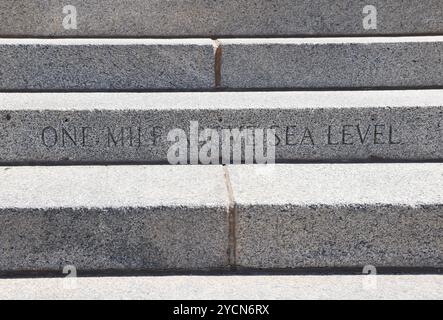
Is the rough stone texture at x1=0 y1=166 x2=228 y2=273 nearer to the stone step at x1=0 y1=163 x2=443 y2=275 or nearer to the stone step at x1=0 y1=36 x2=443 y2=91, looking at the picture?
the stone step at x1=0 y1=163 x2=443 y2=275

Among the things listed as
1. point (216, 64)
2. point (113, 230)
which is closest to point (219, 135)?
point (216, 64)

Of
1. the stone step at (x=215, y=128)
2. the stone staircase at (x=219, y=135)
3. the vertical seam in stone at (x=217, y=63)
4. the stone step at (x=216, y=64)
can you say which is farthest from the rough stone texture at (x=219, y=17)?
the stone step at (x=215, y=128)

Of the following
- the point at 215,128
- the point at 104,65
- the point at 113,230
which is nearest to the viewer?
the point at 113,230

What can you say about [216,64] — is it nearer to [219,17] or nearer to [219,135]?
[219,17]

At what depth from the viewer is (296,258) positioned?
283 centimetres

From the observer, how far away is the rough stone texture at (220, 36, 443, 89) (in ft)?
12.5

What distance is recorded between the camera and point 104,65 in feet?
12.3

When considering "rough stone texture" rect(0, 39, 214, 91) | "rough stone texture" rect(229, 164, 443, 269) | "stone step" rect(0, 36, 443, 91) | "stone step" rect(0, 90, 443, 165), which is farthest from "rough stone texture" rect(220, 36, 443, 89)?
"rough stone texture" rect(229, 164, 443, 269)

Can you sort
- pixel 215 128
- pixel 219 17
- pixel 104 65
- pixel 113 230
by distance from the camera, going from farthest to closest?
pixel 219 17
pixel 104 65
pixel 215 128
pixel 113 230

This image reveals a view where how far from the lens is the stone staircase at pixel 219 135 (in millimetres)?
2771

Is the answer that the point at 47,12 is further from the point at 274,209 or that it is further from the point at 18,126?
the point at 274,209

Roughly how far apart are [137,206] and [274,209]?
2.05ft

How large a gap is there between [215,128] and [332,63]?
971 millimetres

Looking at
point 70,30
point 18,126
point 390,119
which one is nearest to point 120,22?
point 70,30
